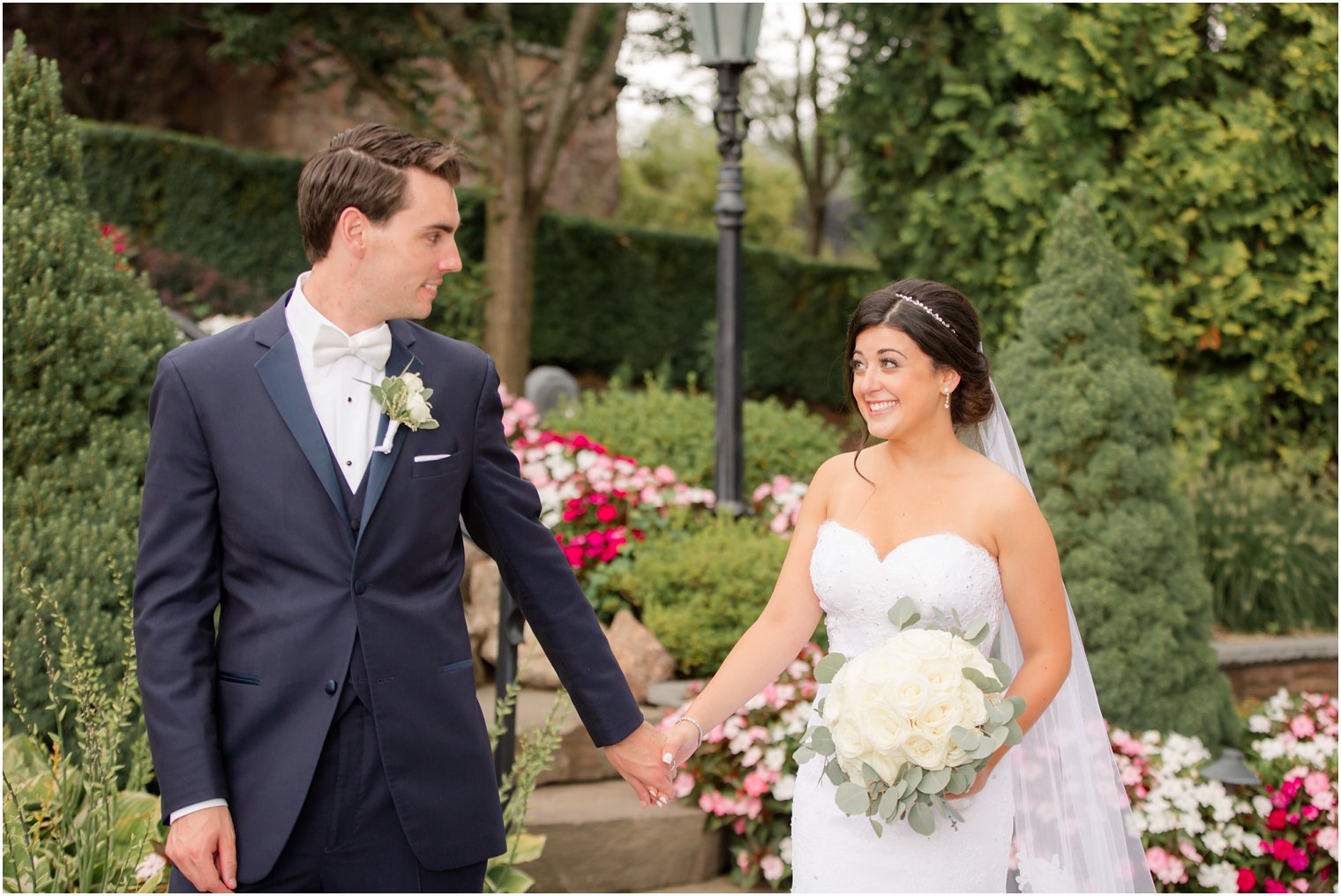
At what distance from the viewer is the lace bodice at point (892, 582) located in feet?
8.77

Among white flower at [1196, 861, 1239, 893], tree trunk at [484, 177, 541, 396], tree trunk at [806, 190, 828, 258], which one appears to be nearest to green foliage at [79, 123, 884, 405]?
tree trunk at [484, 177, 541, 396]

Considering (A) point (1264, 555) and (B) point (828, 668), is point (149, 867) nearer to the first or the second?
(B) point (828, 668)

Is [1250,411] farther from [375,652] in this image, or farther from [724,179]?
[375,652]

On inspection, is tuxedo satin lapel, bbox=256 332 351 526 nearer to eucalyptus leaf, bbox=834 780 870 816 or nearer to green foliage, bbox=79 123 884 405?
eucalyptus leaf, bbox=834 780 870 816

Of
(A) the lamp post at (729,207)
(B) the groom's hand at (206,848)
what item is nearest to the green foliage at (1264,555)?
(A) the lamp post at (729,207)

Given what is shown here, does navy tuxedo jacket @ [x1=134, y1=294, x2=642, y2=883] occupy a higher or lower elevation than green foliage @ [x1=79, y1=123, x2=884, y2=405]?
lower

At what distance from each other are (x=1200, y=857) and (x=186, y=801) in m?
3.77

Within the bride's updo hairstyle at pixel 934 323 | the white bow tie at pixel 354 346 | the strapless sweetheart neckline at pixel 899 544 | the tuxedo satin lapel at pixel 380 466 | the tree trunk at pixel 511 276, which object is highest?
the tree trunk at pixel 511 276

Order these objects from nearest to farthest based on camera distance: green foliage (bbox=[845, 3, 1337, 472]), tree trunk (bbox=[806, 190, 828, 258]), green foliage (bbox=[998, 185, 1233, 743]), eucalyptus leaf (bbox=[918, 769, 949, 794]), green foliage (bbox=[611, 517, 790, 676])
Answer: eucalyptus leaf (bbox=[918, 769, 949, 794]), green foliage (bbox=[998, 185, 1233, 743]), green foliage (bbox=[611, 517, 790, 676]), green foliage (bbox=[845, 3, 1337, 472]), tree trunk (bbox=[806, 190, 828, 258])

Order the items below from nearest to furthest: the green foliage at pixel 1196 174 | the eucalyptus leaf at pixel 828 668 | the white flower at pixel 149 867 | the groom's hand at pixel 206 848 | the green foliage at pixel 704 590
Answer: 1. the groom's hand at pixel 206 848
2. the eucalyptus leaf at pixel 828 668
3. the white flower at pixel 149 867
4. the green foliage at pixel 704 590
5. the green foliage at pixel 1196 174

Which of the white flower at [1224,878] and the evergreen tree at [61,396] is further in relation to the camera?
the white flower at [1224,878]

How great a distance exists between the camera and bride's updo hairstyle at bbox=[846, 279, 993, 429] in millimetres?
2734

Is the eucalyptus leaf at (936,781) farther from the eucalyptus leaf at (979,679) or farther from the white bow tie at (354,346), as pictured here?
the white bow tie at (354,346)

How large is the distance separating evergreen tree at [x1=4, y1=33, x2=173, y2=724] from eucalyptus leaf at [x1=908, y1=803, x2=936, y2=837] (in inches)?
90.5
